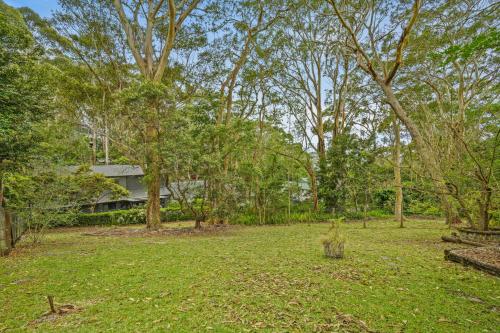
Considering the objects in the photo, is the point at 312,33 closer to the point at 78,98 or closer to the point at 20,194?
the point at 78,98

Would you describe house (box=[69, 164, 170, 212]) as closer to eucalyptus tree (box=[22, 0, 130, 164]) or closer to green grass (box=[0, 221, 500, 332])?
eucalyptus tree (box=[22, 0, 130, 164])

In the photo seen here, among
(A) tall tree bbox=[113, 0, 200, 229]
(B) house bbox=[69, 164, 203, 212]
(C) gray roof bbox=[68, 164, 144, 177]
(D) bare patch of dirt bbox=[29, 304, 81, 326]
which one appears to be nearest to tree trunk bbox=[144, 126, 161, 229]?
(A) tall tree bbox=[113, 0, 200, 229]

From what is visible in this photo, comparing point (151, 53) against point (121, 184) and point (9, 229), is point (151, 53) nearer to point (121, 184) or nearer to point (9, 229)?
point (9, 229)

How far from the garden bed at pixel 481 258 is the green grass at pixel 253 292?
21 centimetres

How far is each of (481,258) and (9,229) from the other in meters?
11.4

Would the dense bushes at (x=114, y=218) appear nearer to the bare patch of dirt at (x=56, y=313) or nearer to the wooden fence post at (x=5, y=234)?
the wooden fence post at (x=5, y=234)

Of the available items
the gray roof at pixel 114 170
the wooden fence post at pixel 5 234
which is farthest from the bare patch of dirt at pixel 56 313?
the gray roof at pixel 114 170

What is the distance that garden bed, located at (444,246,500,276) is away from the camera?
4941 mm

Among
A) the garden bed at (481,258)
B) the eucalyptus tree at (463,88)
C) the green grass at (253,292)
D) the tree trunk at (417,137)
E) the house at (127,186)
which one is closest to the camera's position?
the green grass at (253,292)

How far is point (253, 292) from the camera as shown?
4.10 metres

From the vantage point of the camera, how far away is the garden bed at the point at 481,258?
4.94 metres

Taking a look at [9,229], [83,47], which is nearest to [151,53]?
[83,47]

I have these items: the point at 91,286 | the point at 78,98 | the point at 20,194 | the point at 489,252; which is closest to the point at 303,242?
the point at 489,252

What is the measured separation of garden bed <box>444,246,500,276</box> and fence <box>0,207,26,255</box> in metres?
10.5
